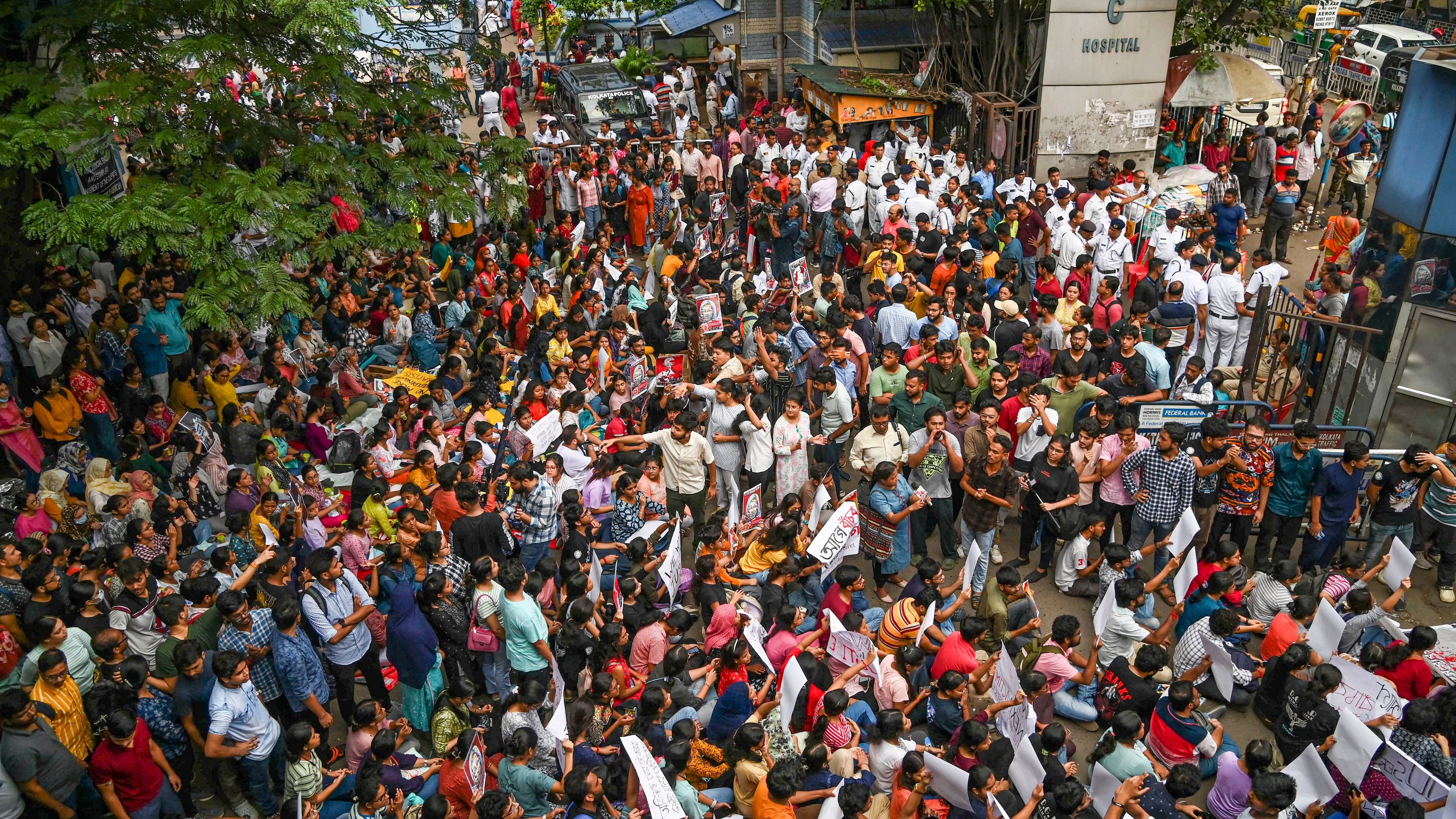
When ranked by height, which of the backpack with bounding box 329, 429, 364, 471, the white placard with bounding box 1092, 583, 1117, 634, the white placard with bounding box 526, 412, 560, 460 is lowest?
the backpack with bounding box 329, 429, 364, 471

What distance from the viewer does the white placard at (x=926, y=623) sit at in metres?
6.72

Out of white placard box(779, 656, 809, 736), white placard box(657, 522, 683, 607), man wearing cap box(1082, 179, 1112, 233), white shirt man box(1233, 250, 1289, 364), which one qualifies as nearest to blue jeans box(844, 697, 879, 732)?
white placard box(779, 656, 809, 736)

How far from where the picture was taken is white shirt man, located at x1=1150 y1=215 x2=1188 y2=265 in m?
12.1

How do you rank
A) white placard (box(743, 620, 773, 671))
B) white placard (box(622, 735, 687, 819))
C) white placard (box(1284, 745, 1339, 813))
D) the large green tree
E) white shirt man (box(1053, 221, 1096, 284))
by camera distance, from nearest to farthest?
white placard (box(622, 735, 687, 819)) < white placard (box(1284, 745, 1339, 813)) < white placard (box(743, 620, 773, 671)) < the large green tree < white shirt man (box(1053, 221, 1096, 284))

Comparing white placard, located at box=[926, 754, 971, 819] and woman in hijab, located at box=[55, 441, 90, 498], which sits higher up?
white placard, located at box=[926, 754, 971, 819]

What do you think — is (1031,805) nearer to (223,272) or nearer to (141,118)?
(223,272)

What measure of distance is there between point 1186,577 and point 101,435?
379 inches

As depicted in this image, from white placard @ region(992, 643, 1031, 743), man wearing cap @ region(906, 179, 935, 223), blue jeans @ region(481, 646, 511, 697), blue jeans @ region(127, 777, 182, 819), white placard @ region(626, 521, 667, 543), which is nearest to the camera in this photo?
white placard @ region(992, 643, 1031, 743)

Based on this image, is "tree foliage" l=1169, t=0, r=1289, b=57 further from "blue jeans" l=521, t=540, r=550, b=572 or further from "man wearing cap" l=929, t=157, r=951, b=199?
"blue jeans" l=521, t=540, r=550, b=572

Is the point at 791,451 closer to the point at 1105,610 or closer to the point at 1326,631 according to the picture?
the point at 1105,610

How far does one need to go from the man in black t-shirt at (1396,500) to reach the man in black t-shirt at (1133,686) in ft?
8.14

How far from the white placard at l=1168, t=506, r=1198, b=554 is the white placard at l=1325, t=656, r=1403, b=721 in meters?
1.41

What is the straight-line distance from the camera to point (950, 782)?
558 centimetres

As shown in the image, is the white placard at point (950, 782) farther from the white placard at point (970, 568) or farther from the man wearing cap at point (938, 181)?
the man wearing cap at point (938, 181)
